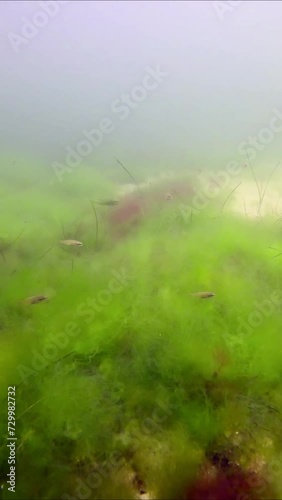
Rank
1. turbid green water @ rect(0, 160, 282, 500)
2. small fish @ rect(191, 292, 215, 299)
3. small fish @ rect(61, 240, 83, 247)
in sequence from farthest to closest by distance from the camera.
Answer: small fish @ rect(61, 240, 83, 247) < small fish @ rect(191, 292, 215, 299) < turbid green water @ rect(0, 160, 282, 500)

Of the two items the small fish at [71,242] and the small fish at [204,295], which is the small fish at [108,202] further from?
the small fish at [204,295]

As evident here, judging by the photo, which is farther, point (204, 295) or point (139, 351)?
point (204, 295)

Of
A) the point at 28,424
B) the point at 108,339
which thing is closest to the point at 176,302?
the point at 108,339

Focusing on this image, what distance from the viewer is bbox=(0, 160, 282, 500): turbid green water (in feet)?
8.82

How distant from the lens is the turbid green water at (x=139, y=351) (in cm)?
269

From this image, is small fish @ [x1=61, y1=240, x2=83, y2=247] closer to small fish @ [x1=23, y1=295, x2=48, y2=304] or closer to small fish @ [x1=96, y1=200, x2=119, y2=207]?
small fish @ [x1=23, y1=295, x2=48, y2=304]

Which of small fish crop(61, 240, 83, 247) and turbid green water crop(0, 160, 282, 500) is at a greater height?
small fish crop(61, 240, 83, 247)

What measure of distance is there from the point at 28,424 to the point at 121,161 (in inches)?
149

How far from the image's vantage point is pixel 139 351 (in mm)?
3244

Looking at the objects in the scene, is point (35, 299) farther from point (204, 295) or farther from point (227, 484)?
point (227, 484)

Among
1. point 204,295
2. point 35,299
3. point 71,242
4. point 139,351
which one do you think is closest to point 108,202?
point 71,242

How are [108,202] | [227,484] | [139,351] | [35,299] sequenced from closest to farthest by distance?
[227,484], [139,351], [35,299], [108,202]

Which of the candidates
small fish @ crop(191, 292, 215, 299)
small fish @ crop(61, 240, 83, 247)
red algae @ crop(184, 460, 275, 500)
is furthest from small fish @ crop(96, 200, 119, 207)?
red algae @ crop(184, 460, 275, 500)

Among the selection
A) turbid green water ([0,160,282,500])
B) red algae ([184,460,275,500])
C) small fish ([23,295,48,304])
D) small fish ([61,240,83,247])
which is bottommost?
red algae ([184,460,275,500])
